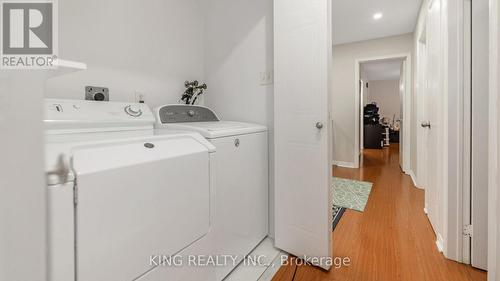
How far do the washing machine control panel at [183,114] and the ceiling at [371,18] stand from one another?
235cm

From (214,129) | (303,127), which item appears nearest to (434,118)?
(303,127)

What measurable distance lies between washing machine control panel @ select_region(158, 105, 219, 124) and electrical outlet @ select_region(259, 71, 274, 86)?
0.47m

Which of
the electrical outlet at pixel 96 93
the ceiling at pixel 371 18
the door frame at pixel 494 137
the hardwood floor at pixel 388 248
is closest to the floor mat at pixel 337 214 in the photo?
the hardwood floor at pixel 388 248

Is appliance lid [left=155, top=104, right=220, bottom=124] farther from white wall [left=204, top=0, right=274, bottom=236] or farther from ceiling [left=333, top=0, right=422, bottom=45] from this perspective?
ceiling [left=333, top=0, right=422, bottom=45]

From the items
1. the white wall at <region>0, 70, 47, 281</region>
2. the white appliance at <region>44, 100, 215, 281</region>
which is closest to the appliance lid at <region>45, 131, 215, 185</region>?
the white appliance at <region>44, 100, 215, 281</region>

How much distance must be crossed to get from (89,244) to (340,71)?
15.2ft

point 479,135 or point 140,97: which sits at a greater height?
point 140,97

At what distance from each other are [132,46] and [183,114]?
55 cm

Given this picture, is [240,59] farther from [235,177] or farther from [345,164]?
[345,164]

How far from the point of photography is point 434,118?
1.88 m

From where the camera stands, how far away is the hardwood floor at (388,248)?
137 centimetres

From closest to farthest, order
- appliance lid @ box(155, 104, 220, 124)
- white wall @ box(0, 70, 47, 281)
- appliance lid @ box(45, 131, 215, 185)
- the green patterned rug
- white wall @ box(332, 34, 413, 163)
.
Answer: white wall @ box(0, 70, 47, 281) < appliance lid @ box(45, 131, 215, 185) < appliance lid @ box(155, 104, 220, 124) < the green patterned rug < white wall @ box(332, 34, 413, 163)

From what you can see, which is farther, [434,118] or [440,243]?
[434,118]

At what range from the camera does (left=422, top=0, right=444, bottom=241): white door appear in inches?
66.9
